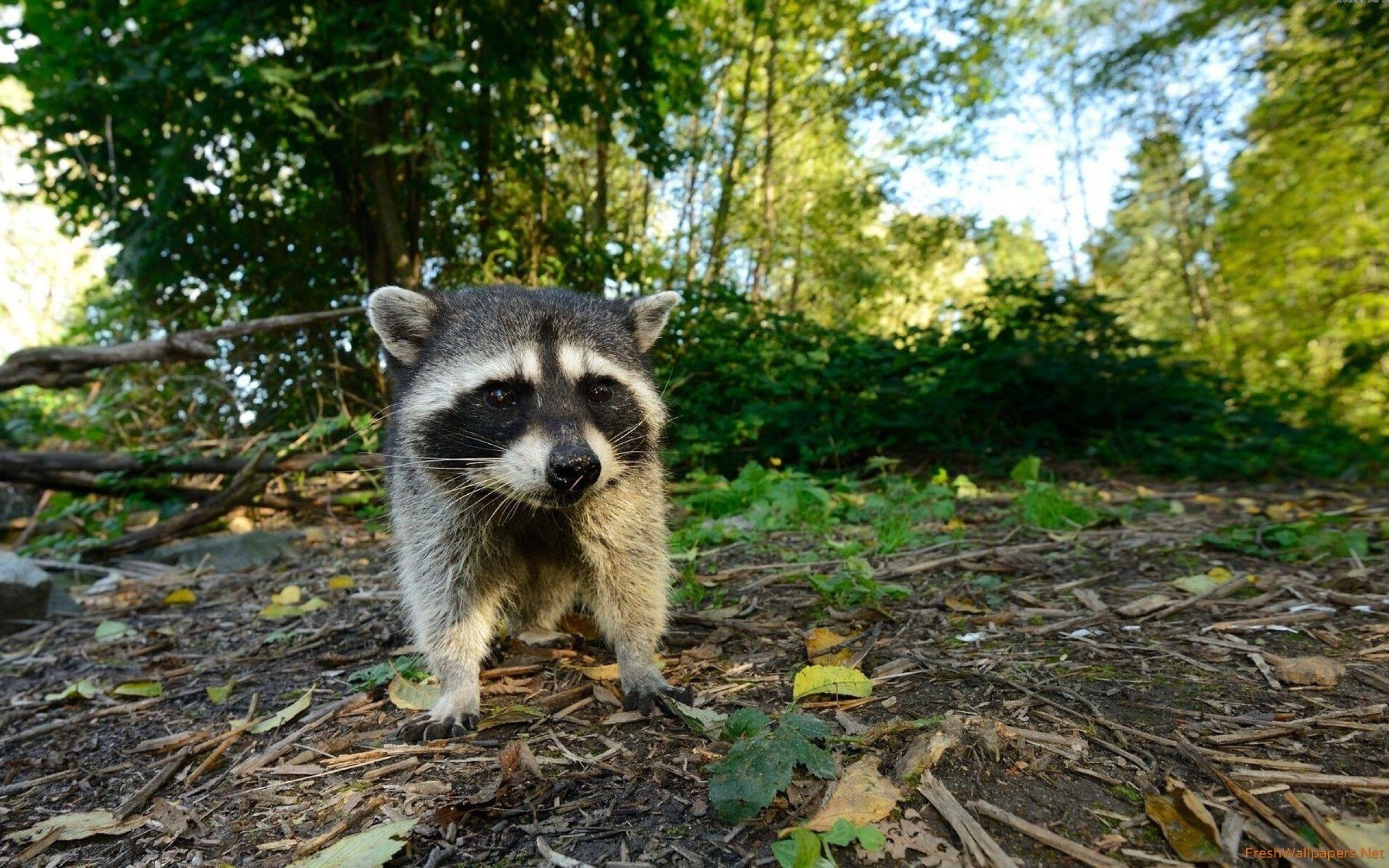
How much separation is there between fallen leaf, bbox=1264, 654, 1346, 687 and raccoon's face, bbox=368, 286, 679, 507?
2442 millimetres

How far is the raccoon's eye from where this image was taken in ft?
9.62

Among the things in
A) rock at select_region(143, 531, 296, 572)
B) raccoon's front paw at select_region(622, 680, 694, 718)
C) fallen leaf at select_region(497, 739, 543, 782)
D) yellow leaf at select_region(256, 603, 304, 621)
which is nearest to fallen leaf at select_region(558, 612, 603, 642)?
raccoon's front paw at select_region(622, 680, 694, 718)

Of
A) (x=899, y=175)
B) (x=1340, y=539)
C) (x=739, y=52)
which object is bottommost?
(x=1340, y=539)

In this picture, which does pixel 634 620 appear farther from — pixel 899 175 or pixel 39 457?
pixel 899 175

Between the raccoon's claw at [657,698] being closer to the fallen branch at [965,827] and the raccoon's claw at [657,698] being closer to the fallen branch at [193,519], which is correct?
the fallen branch at [965,827]

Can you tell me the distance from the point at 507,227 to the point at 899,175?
10.6 metres

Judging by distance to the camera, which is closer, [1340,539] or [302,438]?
[1340,539]

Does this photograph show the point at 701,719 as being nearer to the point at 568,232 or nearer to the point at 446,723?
the point at 446,723

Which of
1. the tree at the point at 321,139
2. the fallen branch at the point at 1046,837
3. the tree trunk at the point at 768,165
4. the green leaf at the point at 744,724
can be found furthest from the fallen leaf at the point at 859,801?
the tree trunk at the point at 768,165

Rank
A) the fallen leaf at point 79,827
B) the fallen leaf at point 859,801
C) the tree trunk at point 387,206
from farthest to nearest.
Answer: the tree trunk at point 387,206 → the fallen leaf at point 79,827 → the fallen leaf at point 859,801

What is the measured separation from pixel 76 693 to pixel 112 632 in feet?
4.03

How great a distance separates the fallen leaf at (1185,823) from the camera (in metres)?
1.68

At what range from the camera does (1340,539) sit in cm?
402

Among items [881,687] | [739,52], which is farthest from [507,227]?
[881,687]
